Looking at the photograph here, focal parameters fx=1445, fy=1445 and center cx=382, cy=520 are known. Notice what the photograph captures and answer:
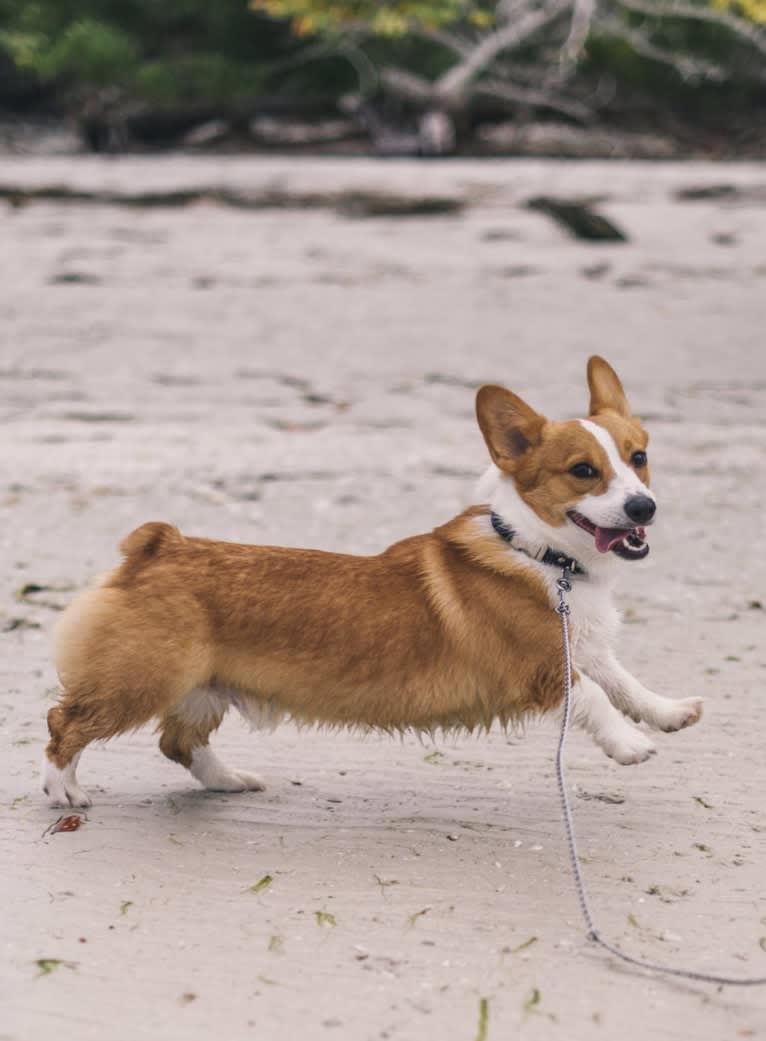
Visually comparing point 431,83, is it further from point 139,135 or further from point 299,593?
point 299,593

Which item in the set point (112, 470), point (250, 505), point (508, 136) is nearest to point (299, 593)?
point (250, 505)

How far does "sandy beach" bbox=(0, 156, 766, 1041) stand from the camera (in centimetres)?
311

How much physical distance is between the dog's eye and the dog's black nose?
16 centimetres

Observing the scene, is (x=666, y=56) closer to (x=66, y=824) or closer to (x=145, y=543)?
(x=145, y=543)

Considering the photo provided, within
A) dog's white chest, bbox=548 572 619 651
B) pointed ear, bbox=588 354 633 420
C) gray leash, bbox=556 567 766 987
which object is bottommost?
gray leash, bbox=556 567 766 987

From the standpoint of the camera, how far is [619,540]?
12.1ft

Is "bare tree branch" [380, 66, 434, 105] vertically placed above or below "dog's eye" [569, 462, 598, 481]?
below

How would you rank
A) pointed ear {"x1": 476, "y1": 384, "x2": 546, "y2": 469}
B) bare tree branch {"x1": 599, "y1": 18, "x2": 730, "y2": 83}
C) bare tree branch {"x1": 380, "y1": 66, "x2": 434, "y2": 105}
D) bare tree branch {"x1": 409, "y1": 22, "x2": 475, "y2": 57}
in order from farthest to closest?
bare tree branch {"x1": 599, "y1": 18, "x2": 730, "y2": 83} < bare tree branch {"x1": 380, "y1": 66, "x2": 434, "y2": 105} < bare tree branch {"x1": 409, "y1": 22, "x2": 475, "y2": 57} < pointed ear {"x1": 476, "y1": 384, "x2": 546, "y2": 469}

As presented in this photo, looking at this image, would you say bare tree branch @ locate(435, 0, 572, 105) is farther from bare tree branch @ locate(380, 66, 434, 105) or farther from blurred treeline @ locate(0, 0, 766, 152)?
bare tree branch @ locate(380, 66, 434, 105)

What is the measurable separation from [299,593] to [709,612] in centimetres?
240

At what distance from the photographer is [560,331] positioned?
428 inches

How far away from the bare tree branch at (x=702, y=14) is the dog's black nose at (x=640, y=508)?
52.1 feet

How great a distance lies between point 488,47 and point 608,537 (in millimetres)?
15948

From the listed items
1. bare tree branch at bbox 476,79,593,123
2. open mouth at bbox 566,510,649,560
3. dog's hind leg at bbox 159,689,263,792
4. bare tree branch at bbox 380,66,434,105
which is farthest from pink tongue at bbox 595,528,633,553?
bare tree branch at bbox 476,79,593,123
